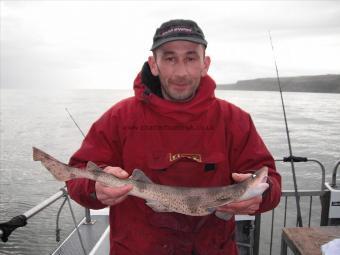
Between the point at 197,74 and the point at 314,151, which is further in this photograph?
the point at 314,151

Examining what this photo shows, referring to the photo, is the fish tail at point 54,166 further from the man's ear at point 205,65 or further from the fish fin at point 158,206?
the man's ear at point 205,65

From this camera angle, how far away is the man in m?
3.12

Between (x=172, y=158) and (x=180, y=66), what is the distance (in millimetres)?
880

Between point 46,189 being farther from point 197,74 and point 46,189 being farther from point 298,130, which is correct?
point 298,130

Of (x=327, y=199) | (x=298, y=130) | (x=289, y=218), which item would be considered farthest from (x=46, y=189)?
(x=298, y=130)

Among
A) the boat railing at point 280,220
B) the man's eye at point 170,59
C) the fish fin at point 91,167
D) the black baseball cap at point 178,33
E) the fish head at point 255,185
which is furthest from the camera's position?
the boat railing at point 280,220

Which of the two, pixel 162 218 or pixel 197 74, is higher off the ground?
pixel 197 74

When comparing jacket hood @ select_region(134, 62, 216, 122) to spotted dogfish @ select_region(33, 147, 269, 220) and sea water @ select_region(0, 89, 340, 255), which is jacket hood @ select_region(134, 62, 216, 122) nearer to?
spotted dogfish @ select_region(33, 147, 269, 220)

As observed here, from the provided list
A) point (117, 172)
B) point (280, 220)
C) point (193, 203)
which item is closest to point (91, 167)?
point (117, 172)

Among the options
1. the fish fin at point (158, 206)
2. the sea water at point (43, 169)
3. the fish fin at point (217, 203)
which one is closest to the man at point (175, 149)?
the fish fin at point (158, 206)

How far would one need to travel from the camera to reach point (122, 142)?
3.27 m

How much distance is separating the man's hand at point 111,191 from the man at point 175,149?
0.17 meters

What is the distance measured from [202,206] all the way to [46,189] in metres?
21.7

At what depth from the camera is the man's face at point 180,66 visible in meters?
3.19
